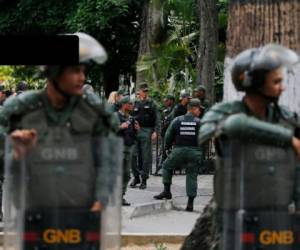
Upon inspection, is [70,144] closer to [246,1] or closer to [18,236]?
[18,236]

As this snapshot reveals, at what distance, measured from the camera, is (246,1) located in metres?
7.92

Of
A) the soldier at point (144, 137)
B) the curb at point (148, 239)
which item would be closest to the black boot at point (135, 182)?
the soldier at point (144, 137)

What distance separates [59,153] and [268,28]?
2.61 meters

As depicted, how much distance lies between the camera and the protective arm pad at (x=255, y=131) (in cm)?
580

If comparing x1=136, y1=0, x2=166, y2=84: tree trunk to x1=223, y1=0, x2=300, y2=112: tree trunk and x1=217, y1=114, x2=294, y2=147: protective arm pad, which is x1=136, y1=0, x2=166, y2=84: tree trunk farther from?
x1=217, y1=114, x2=294, y2=147: protective arm pad

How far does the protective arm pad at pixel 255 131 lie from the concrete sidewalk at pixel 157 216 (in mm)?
5134

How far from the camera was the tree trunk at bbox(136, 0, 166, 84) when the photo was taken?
1037 inches

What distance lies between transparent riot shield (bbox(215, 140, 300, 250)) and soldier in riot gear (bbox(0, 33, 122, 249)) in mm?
704

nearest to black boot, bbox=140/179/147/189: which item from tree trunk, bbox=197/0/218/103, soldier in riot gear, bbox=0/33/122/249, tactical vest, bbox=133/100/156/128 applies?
tactical vest, bbox=133/100/156/128

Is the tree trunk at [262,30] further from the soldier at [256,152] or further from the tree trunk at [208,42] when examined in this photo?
the tree trunk at [208,42]

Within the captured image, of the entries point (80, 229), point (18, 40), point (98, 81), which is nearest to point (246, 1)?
point (18, 40)

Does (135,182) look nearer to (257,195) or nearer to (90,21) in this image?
(257,195)

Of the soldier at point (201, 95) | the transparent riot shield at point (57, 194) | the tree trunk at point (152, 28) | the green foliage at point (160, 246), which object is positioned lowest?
the green foliage at point (160, 246)

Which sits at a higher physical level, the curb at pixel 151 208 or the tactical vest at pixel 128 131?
the tactical vest at pixel 128 131
